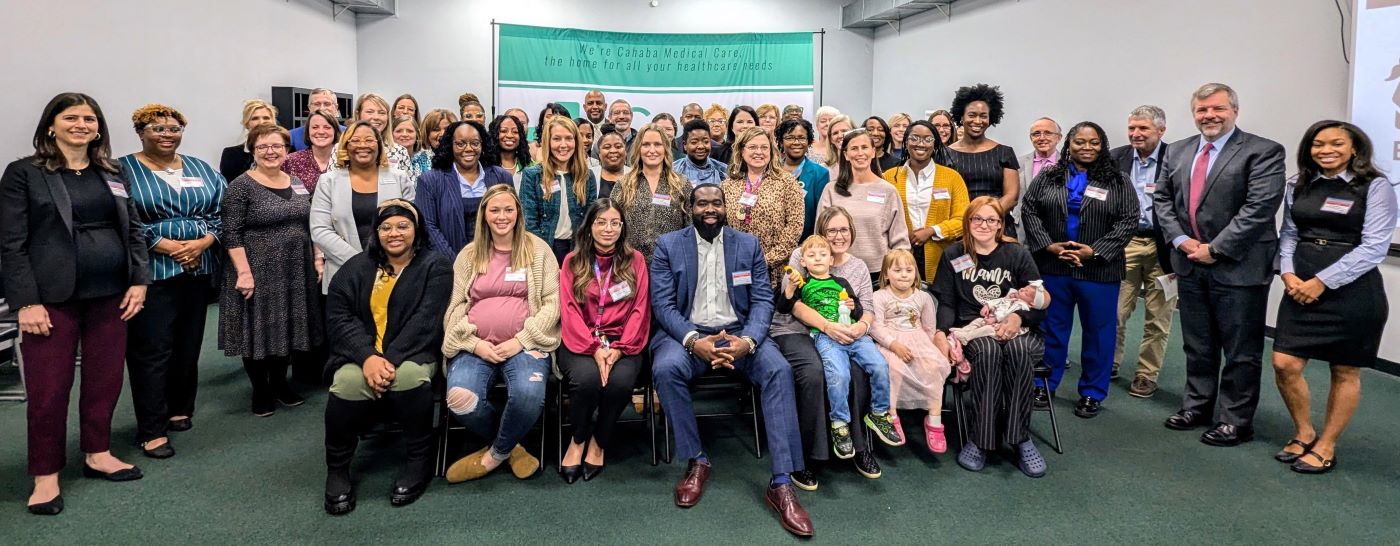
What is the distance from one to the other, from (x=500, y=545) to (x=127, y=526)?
1.28m

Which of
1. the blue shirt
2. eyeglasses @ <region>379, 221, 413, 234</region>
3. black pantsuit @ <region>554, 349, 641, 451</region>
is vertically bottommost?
black pantsuit @ <region>554, 349, 641, 451</region>

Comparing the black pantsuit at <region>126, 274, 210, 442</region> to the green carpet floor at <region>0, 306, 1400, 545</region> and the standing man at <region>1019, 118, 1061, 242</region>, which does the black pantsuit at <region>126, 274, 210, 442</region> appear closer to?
the green carpet floor at <region>0, 306, 1400, 545</region>

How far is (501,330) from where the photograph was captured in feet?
9.92

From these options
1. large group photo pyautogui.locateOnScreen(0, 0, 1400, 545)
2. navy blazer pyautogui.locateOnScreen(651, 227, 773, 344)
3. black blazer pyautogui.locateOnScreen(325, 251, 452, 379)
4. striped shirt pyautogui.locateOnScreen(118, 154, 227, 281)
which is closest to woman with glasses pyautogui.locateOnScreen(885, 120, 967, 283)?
large group photo pyautogui.locateOnScreen(0, 0, 1400, 545)

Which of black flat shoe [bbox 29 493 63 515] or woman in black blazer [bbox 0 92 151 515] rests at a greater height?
woman in black blazer [bbox 0 92 151 515]

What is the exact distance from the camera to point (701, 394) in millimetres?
4164

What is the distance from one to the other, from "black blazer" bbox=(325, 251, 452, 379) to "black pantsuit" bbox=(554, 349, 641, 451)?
1.72ft

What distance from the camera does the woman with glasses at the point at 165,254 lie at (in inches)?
121

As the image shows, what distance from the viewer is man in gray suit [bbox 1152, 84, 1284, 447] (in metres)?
3.27

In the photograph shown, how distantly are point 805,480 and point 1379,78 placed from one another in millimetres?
3972

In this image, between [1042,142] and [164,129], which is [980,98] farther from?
[164,129]

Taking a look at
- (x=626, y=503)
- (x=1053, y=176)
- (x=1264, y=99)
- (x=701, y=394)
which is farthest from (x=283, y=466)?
(x=1264, y=99)

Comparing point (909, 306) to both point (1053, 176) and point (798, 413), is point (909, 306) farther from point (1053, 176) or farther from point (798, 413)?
point (1053, 176)

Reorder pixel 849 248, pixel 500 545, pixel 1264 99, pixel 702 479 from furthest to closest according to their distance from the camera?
pixel 1264 99
pixel 849 248
pixel 702 479
pixel 500 545
